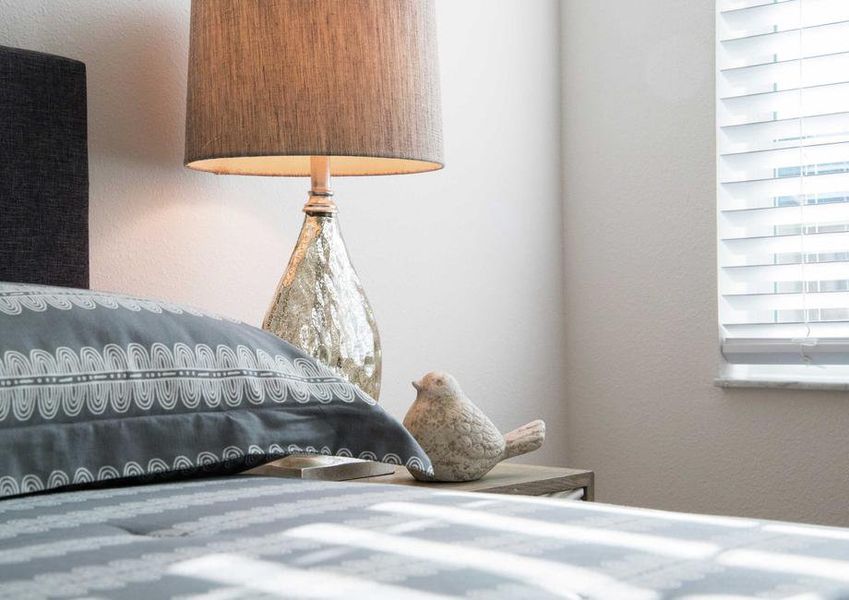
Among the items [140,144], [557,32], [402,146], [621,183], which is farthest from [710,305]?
[140,144]

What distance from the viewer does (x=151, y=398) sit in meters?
1.16

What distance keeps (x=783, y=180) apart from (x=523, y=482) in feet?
3.80

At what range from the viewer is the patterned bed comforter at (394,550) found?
0.66 meters

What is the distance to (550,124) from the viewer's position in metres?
2.88

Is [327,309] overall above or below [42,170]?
below

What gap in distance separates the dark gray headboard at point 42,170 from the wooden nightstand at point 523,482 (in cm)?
58

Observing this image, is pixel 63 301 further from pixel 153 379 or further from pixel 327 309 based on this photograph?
pixel 327 309

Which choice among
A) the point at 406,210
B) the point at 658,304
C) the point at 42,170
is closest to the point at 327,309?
the point at 42,170

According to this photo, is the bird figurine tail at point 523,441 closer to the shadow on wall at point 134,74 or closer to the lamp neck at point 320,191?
the lamp neck at point 320,191

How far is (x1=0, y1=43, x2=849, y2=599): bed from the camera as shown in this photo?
69 centimetres

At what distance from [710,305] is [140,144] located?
1.40m

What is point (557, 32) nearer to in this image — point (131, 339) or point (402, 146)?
point (402, 146)

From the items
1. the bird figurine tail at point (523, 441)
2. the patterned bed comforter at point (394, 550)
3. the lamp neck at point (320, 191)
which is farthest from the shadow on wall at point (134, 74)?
the patterned bed comforter at point (394, 550)

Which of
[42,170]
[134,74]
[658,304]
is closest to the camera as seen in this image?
[42,170]
